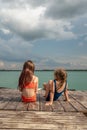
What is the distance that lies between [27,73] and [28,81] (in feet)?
0.89

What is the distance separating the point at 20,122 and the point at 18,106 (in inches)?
79.1

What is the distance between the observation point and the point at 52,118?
6.41 m

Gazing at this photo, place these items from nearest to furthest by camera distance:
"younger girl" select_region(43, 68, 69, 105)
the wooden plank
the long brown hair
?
the wooden plank → the long brown hair → "younger girl" select_region(43, 68, 69, 105)

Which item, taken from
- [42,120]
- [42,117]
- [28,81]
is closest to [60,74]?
[28,81]

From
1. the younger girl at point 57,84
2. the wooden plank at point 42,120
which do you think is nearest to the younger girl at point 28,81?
the younger girl at point 57,84

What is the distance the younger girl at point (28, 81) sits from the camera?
8.62 metres

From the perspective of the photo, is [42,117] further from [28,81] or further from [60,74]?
[60,74]

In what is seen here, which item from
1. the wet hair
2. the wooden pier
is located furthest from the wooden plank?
the wet hair

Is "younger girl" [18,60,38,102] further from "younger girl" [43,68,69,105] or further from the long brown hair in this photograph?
"younger girl" [43,68,69,105]

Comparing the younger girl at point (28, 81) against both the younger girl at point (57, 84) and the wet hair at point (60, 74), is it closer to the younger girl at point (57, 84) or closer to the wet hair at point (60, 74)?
the younger girl at point (57, 84)

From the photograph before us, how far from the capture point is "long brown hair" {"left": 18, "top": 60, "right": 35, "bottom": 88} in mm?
8609

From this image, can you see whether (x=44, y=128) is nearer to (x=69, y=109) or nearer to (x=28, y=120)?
(x=28, y=120)

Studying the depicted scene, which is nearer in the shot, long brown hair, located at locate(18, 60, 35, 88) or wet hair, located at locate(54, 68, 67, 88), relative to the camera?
long brown hair, located at locate(18, 60, 35, 88)

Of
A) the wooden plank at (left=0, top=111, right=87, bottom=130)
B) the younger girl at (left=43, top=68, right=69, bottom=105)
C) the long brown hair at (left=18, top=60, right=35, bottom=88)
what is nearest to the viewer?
the wooden plank at (left=0, top=111, right=87, bottom=130)
